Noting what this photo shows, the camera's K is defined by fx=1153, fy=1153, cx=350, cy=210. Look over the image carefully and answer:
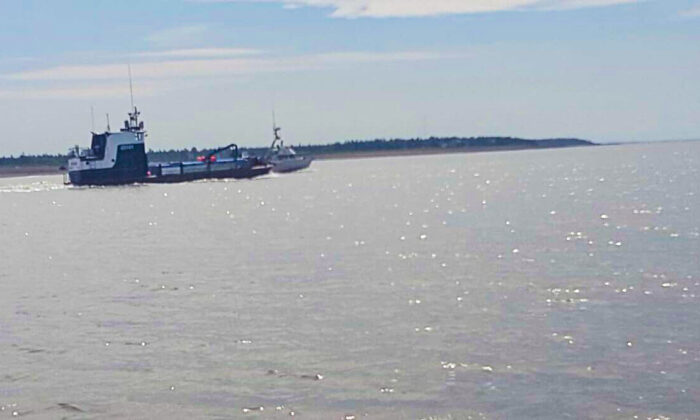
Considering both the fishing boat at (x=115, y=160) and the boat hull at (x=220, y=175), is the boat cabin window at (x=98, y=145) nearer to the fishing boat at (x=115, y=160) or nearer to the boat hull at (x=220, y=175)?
the fishing boat at (x=115, y=160)

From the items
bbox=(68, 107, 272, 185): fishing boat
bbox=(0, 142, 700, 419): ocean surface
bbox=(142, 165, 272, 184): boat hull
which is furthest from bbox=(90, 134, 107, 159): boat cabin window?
bbox=(0, 142, 700, 419): ocean surface

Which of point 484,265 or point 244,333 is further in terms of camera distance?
point 484,265

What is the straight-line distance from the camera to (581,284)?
26.1 metres

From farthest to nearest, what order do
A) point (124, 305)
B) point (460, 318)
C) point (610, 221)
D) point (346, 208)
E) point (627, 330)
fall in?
1. point (346, 208)
2. point (610, 221)
3. point (124, 305)
4. point (460, 318)
5. point (627, 330)

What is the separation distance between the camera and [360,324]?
21.3 m

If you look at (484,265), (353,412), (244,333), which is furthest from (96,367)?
(484,265)

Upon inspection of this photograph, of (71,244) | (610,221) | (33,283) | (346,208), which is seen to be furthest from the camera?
(346,208)

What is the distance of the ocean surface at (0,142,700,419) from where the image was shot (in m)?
15.7

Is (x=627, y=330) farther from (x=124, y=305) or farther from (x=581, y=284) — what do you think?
(x=124, y=305)

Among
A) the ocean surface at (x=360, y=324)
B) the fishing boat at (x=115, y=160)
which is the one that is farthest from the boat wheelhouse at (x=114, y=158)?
the ocean surface at (x=360, y=324)

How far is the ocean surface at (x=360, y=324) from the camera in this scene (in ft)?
51.5

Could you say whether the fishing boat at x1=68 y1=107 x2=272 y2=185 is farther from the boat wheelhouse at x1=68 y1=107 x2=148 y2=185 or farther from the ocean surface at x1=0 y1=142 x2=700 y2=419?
the ocean surface at x1=0 y1=142 x2=700 y2=419

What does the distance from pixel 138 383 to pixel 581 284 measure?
12311 millimetres

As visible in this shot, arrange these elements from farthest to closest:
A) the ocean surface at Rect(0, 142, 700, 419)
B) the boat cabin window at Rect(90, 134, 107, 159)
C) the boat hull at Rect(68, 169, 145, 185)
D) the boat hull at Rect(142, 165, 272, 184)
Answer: the boat hull at Rect(142, 165, 272, 184)
the boat hull at Rect(68, 169, 145, 185)
the boat cabin window at Rect(90, 134, 107, 159)
the ocean surface at Rect(0, 142, 700, 419)
